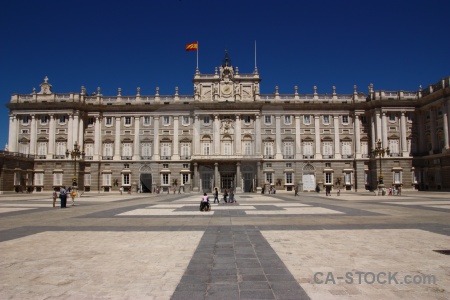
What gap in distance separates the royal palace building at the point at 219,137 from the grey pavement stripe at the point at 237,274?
4574 cm

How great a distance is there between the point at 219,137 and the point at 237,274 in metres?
50.7

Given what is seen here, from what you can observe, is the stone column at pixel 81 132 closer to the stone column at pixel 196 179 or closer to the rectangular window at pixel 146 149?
the rectangular window at pixel 146 149

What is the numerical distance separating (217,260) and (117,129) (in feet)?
176

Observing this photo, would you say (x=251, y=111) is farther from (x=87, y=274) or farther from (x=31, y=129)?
(x=87, y=274)

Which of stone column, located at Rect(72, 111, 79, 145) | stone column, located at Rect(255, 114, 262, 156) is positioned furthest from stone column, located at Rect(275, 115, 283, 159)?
stone column, located at Rect(72, 111, 79, 145)

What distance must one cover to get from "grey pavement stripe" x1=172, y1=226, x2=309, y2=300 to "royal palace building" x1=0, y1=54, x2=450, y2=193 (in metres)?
45.7

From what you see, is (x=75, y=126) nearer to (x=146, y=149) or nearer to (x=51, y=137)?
(x=51, y=137)

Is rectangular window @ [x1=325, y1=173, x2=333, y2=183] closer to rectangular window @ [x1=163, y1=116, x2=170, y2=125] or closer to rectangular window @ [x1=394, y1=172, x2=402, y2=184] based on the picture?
rectangular window @ [x1=394, y1=172, x2=402, y2=184]

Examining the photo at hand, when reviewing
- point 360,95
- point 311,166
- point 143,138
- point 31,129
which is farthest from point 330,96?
point 31,129

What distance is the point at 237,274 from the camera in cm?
691

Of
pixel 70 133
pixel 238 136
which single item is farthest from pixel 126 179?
pixel 238 136

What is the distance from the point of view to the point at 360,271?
699 cm

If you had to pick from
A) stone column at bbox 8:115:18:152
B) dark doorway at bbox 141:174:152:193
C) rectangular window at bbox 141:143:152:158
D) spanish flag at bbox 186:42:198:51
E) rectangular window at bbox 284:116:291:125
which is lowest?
dark doorway at bbox 141:174:152:193

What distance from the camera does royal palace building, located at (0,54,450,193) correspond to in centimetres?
5572
